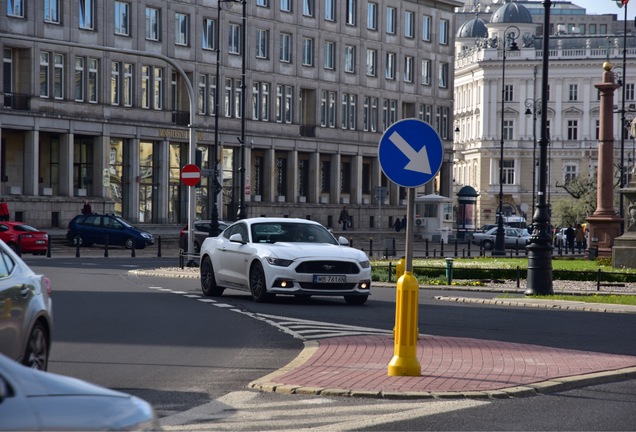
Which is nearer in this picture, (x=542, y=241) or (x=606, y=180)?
(x=542, y=241)

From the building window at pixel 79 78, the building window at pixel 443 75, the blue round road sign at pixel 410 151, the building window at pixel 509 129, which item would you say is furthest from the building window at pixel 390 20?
the blue round road sign at pixel 410 151

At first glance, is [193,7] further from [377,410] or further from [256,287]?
[377,410]

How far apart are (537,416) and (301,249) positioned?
42.3 feet

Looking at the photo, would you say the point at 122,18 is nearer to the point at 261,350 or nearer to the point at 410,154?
the point at 261,350

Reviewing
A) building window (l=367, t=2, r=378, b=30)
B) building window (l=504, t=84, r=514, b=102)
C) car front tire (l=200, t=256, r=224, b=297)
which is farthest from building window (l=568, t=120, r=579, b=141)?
car front tire (l=200, t=256, r=224, b=297)

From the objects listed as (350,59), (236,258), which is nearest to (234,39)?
(350,59)

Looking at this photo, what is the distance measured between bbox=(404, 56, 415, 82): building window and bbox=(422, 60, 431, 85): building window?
1439 mm

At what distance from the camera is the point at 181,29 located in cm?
7800

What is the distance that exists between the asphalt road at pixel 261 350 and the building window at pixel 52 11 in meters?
41.4

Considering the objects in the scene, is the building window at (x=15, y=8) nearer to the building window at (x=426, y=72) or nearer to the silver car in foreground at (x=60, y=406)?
the building window at (x=426, y=72)

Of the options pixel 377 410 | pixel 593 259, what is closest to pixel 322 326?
pixel 377 410

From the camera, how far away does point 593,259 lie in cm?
4603

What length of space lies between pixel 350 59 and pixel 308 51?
4.66 metres

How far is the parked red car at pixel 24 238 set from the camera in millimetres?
49844
